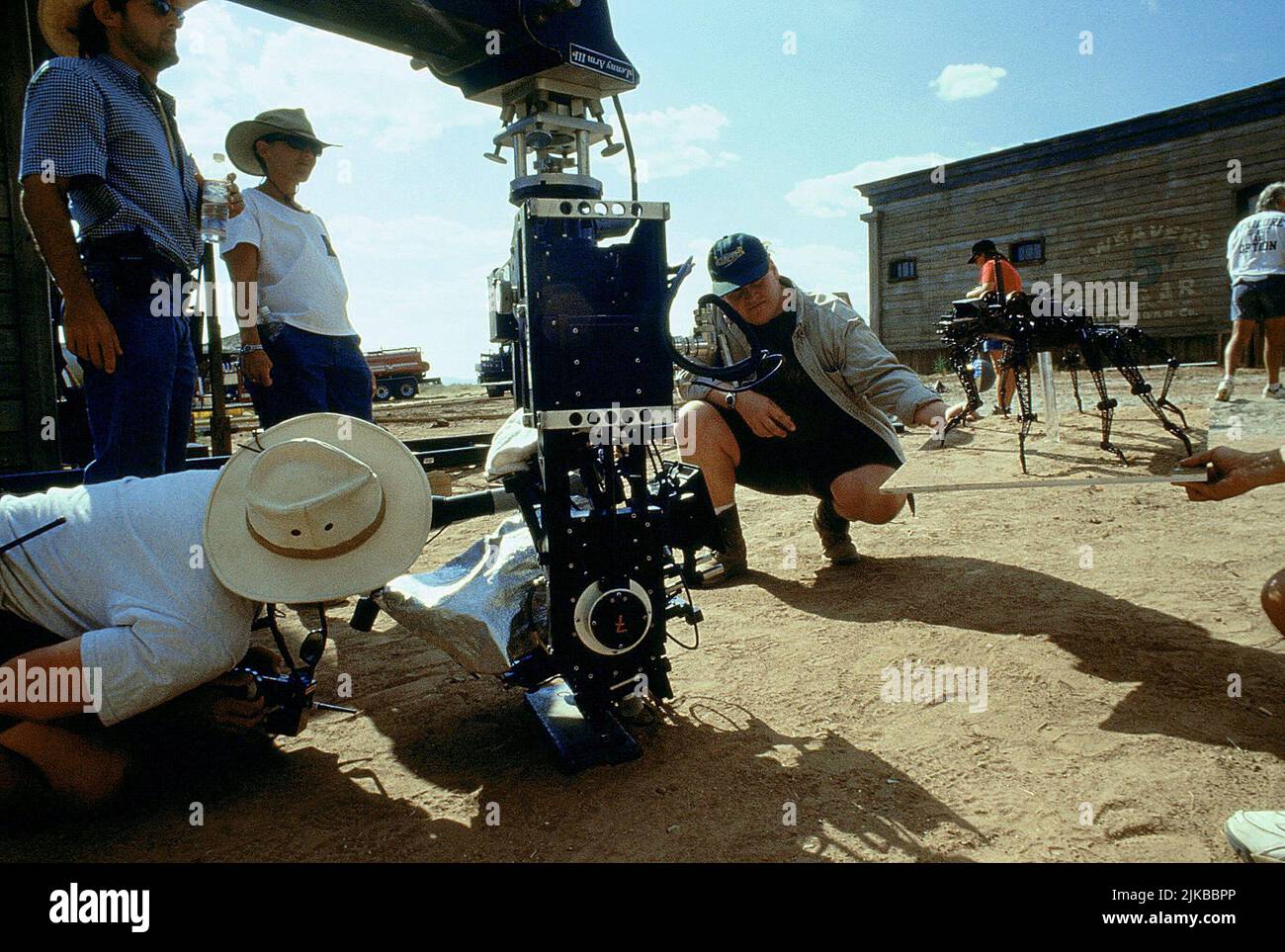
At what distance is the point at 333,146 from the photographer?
3900mm

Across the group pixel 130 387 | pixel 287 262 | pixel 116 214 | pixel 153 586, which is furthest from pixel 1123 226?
pixel 153 586

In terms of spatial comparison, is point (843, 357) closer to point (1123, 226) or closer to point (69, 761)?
point (69, 761)

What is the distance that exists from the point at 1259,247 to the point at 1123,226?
9.53m

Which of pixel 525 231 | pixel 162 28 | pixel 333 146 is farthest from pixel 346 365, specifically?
pixel 525 231

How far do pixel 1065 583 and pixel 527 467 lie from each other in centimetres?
245

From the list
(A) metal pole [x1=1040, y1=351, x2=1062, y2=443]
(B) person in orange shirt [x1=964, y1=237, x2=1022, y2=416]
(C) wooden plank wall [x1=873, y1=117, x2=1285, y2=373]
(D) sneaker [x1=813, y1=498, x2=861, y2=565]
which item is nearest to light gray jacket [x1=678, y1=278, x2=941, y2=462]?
(D) sneaker [x1=813, y1=498, x2=861, y2=565]

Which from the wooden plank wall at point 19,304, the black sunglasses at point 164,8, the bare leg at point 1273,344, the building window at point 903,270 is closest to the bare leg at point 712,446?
the black sunglasses at point 164,8

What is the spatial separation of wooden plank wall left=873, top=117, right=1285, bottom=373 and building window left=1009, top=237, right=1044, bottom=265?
103mm

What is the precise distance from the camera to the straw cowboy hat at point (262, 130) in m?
3.71

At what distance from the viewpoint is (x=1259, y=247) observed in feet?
24.0

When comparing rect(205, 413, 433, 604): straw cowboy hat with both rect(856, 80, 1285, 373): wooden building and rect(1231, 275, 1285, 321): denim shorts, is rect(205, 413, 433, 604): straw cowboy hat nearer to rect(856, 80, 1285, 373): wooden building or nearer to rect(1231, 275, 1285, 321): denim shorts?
rect(1231, 275, 1285, 321): denim shorts

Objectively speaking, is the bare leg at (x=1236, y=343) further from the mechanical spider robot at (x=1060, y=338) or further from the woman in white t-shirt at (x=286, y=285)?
the woman in white t-shirt at (x=286, y=285)

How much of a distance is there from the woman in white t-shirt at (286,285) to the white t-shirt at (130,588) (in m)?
1.56

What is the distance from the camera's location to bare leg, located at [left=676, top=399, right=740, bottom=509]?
3953 millimetres
